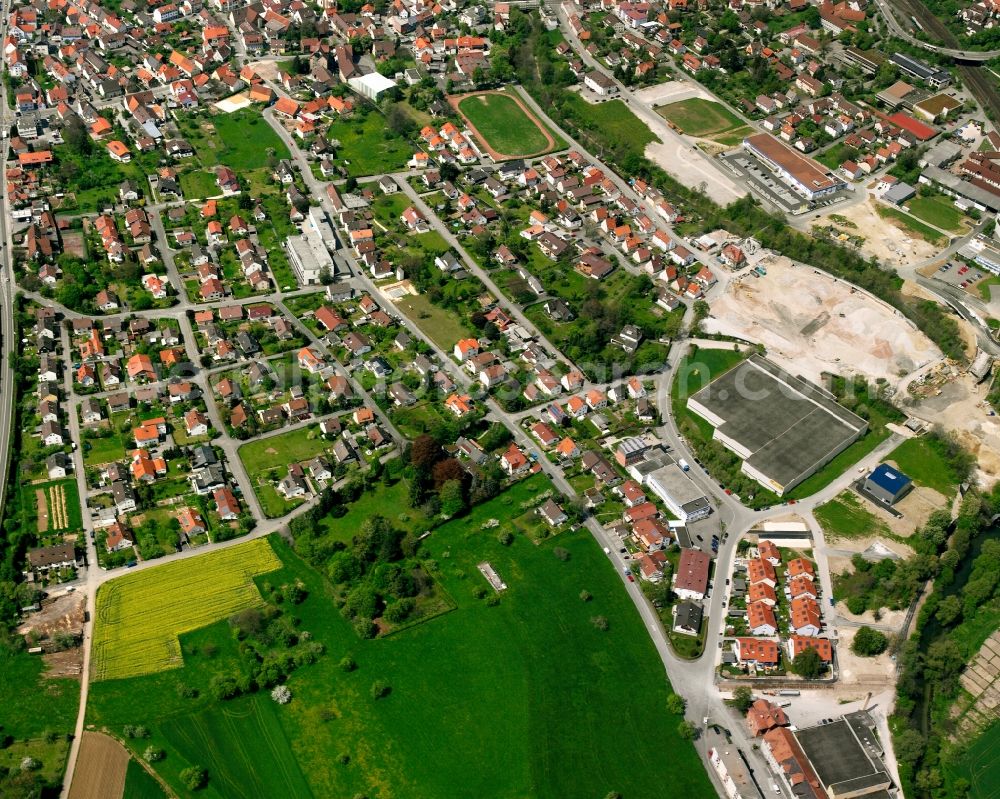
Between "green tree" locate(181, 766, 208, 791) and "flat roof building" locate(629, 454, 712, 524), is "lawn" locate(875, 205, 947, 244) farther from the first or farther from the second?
"green tree" locate(181, 766, 208, 791)

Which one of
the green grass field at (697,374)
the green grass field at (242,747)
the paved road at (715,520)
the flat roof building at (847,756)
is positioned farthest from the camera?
the green grass field at (697,374)

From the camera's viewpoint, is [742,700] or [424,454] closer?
[742,700]

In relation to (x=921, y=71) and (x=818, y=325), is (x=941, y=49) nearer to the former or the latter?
(x=921, y=71)

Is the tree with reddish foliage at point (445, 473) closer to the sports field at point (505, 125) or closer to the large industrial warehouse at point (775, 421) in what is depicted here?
the large industrial warehouse at point (775, 421)

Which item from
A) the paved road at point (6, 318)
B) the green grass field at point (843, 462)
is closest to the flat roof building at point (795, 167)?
the green grass field at point (843, 462)

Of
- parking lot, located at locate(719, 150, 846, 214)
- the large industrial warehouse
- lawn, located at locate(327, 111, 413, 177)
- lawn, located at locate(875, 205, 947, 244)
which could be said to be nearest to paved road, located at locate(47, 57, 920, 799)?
the large industrial warehouse

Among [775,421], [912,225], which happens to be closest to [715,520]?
[775,421]

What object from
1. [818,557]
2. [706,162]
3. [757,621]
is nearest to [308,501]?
[757,621]
